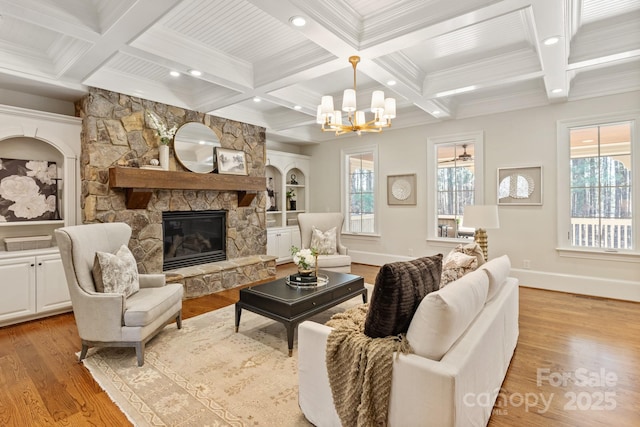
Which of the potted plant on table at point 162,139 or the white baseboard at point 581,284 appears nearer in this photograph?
the white baseboard at point 581,284

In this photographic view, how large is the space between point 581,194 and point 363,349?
4.53m

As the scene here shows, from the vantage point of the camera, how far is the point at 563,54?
3.04 meters

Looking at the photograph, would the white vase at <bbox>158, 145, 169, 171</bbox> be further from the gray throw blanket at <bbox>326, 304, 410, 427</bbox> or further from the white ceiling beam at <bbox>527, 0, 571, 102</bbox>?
the white ceiling beam at <bbox>527, 0, 571, 102</bbox>

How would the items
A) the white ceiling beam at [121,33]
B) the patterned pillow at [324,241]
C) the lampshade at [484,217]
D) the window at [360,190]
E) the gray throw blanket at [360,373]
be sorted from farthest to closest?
the window at [360,190] < the patterned pillow at [324,241] < the lampshade at [484,217] < the white ceiling beam at [121,33] < the gray throw blanket at [360,373]

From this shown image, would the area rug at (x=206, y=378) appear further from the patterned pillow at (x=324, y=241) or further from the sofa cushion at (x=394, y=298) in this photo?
the patterned pillow at (x=324, y=241)

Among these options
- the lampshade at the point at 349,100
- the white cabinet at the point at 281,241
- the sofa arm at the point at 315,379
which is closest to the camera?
the sofa arm at the point at 315,379

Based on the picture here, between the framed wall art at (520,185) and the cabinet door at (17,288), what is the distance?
6.03m

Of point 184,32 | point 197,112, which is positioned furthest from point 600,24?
point 197,112

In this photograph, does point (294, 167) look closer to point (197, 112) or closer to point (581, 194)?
point (197, 112)

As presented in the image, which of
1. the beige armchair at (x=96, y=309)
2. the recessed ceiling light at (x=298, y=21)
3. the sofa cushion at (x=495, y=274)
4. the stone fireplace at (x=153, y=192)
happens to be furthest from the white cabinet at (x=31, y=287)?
the sofa cushion at (x=495, y=274)

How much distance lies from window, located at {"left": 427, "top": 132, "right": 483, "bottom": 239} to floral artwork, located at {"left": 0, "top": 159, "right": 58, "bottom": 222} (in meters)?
5.39

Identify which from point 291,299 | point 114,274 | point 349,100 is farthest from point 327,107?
point 114,274

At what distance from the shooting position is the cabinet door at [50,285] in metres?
3.51

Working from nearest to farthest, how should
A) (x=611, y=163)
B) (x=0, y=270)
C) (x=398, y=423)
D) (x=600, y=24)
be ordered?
(x=398, y=423) → (x=600, y=24) → (x=0, y=270) → (x=611, y=163)
